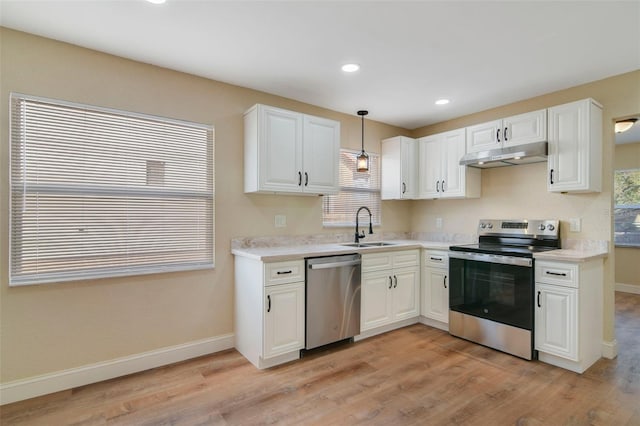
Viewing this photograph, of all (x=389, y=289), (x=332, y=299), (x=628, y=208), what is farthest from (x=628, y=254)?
(x=332, y=299)

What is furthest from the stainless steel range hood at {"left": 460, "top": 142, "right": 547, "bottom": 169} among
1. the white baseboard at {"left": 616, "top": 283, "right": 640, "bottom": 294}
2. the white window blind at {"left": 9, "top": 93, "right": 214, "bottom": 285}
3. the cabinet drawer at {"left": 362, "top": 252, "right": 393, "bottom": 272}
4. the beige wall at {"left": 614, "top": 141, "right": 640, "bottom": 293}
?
the white baseboard at {"left": 616, "top": 283, "right": 640, "bottom": 294}

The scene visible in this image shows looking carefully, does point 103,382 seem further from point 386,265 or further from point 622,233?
point 622,233

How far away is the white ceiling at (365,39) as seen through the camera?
202cm

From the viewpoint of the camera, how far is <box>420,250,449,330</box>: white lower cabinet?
3.63 meters

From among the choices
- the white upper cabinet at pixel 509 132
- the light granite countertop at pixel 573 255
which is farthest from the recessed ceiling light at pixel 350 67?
the light granite countertop at pixel 573 255

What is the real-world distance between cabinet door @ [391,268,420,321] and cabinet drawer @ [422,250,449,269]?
0.16 m

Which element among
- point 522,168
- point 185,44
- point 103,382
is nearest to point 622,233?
point 522,168

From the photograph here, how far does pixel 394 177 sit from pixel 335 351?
7.51ft

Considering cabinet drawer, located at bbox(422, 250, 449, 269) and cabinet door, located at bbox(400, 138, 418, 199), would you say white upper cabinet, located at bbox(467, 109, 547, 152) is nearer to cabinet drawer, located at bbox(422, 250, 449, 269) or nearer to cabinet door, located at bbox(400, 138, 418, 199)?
cabinet door, located at bbox(400, 138, 418, 199)

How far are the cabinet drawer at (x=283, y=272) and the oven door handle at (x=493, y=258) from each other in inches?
67.1

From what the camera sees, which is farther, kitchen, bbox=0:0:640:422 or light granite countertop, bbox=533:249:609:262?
light granite countertop, bbox=533:249:609:262

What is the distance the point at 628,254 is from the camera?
5449 mm

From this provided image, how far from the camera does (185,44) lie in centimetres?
244

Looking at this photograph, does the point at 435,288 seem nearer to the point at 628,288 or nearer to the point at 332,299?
the point at 332,299
